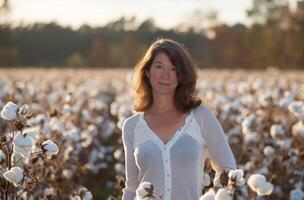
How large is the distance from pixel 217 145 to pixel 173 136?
0.23m

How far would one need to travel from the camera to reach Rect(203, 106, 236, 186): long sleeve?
3729mm

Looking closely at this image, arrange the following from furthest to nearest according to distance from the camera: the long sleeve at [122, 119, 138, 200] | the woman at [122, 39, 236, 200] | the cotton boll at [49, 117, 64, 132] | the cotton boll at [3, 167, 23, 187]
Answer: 1. the cotton boll at [49, 117, 64, 132]
2. the long sleeve at [122, 119, 138, 200]
3. the woman at [122, 39, 236, 200]
4. the cotton boll at [3, 167, 23, 187]

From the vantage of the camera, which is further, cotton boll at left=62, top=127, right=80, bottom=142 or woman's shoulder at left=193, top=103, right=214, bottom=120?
cotton boll at left=62, top=127, right=80, bottom=142

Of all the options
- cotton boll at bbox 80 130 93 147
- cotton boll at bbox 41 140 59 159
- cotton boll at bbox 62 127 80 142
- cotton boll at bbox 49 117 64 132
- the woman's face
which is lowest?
cotton boll at bbox 80 130 93 147

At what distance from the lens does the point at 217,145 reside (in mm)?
3734

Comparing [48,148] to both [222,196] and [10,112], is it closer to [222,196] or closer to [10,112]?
[10,112]

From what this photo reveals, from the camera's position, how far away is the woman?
12.2 ft

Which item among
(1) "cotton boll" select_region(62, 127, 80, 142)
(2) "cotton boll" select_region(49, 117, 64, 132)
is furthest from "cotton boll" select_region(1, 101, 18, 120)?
(1) "cotton boll" select_region(62, 127, 80, 142)

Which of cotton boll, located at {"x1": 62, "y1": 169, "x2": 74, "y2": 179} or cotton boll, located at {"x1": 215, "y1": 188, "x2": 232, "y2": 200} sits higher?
cotton boll, located at {"x1": 215, "y1": 188, "x2": 232, "y2": 200}

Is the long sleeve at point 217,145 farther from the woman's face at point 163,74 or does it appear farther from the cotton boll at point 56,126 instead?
the cotton boll at point 56,126

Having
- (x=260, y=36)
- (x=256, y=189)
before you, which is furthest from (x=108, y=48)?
(x=256, y=189)

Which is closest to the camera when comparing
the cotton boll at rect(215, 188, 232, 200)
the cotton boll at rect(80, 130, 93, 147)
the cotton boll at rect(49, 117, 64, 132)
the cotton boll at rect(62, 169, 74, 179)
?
the cotton boll at rect(215, 188, 232, 200)

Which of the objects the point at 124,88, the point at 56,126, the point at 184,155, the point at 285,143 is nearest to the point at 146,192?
the point at 184,155

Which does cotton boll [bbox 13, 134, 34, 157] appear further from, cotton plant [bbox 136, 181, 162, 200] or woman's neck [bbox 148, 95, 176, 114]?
cotton plant [bbox 136, 181, 162, 200]
